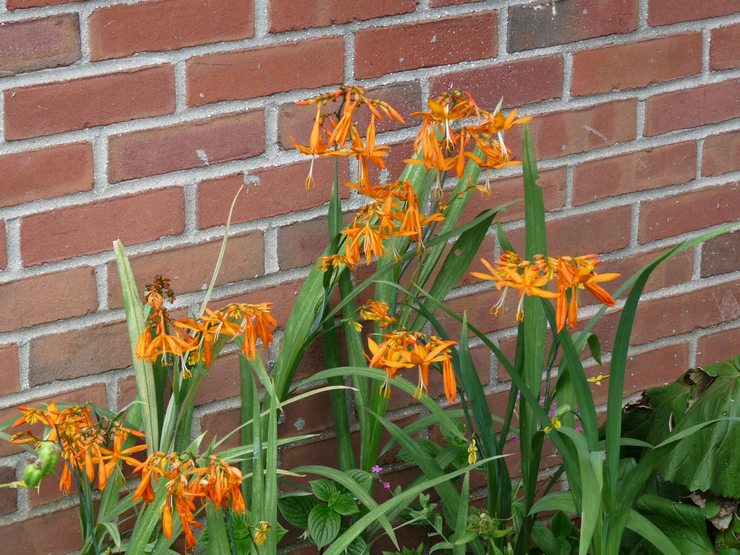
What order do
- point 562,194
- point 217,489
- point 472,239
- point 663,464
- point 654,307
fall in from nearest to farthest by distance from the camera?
point 217,489 < point 472,239 < point 663,464 < point 562,194 < point 654,307

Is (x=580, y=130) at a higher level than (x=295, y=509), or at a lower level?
higher

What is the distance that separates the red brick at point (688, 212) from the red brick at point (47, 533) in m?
1.08

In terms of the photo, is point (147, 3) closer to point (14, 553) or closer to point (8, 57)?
point (8, 57)

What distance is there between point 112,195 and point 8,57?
233 mm

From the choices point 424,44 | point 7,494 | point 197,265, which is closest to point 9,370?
point 7,494

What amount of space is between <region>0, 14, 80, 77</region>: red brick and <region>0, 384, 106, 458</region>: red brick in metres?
0.46

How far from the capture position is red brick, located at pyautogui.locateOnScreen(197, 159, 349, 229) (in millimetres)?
1673

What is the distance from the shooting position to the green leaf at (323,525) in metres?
1.56

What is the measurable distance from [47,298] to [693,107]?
1.15 m

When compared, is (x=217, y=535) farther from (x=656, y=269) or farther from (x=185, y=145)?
(x=656, y=269)

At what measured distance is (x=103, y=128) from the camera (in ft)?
5.15

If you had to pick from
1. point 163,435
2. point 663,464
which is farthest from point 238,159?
point 663,464

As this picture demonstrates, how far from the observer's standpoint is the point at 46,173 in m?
1.55

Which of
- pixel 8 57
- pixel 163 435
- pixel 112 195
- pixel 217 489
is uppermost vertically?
pixel 8 57
